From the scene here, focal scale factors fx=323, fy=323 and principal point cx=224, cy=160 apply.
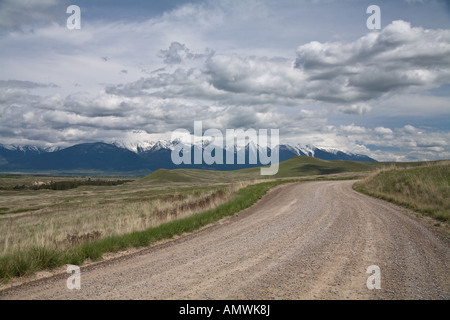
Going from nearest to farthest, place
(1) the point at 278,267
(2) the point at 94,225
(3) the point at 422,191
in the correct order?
(1) the point at 278,267
(2) the point at 94,225
(3) the point at 422,191

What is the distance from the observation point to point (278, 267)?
8.00m

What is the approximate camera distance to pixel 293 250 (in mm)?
9672

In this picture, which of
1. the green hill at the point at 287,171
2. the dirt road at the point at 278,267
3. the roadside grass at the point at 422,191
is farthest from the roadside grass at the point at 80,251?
the green hill at the point at 287,171

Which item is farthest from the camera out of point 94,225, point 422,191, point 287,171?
point 287,171

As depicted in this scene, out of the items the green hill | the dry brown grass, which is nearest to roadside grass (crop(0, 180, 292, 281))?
the dry brown grass

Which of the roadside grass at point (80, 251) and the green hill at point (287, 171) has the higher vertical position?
the roadside grass at point (80, 251)

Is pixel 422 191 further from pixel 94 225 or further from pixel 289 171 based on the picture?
pixel 289 171

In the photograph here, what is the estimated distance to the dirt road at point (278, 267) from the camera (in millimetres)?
6512

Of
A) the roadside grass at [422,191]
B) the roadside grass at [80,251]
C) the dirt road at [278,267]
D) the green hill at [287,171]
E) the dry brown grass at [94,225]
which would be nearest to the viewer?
the dirt road at [278,267]

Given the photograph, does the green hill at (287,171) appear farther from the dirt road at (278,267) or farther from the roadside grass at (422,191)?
the dirt road at (278,267)

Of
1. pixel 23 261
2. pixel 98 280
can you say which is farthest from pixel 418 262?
pixel 23 261

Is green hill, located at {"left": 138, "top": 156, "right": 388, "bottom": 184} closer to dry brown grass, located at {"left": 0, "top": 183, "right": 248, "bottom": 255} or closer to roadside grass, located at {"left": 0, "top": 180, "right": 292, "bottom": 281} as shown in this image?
dry brown grass, located at {"left": 0, "top": 183, "right": 248, "bottom": 255}

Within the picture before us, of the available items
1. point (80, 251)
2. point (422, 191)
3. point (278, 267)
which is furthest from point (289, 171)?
point (278, 267)

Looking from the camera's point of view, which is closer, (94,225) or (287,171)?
(94,225)
